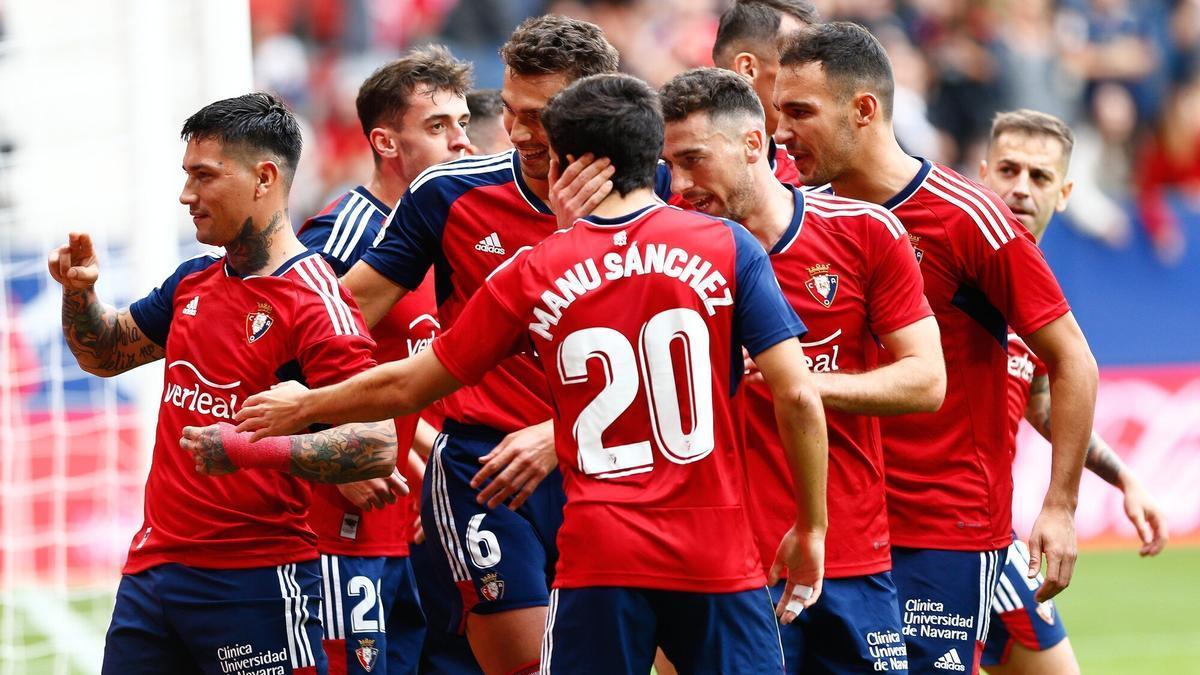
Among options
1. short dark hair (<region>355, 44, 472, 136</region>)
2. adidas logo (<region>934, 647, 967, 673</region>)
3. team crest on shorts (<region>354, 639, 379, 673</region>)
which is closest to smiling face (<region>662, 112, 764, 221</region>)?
adidas logo (<region>934, 647, 967, 673</region>)

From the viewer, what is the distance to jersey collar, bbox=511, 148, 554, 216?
217 inches

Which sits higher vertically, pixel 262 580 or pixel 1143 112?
pixel 1143 112

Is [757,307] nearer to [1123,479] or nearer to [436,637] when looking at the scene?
[1123,479]

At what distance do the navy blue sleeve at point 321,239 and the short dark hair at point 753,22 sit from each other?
1721mm

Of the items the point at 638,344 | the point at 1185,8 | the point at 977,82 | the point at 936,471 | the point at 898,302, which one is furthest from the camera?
the point at 1185,8

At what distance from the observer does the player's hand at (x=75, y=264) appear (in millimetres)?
5121

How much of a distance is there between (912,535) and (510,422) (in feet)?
4.50

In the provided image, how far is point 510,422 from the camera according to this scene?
220 inches

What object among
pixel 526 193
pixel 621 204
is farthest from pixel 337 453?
pixel 526 193

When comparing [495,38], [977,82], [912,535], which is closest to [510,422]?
[912,535]

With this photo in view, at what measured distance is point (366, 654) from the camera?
5996 millimetres

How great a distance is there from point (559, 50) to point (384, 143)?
1.59 m

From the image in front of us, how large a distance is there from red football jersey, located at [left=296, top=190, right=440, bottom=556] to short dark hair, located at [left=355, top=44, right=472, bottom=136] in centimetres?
34

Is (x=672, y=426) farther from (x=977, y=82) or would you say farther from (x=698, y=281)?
(x=977, y=82)
